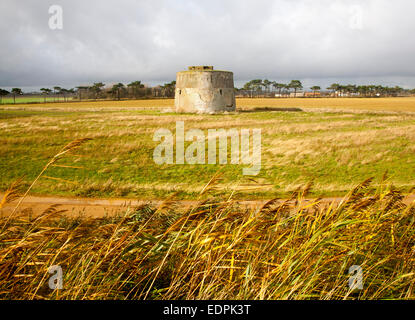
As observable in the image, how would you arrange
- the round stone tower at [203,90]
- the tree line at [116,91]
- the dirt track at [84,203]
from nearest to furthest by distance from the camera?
1. the dirt track at [84,203]
2. the round stone tower at [203,90]
3. the tree line at [116,91]

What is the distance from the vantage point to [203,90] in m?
37.4

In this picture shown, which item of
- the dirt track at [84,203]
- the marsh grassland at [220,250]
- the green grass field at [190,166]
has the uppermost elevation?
the marsh grassland at [220,250]

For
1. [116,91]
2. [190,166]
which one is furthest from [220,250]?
[116,91]

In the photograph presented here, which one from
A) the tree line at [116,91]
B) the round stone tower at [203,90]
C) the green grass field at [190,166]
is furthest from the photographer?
the tree line at [116,91]

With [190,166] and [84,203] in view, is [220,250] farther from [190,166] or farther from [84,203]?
[190,166]

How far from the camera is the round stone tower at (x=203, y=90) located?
1468 inches

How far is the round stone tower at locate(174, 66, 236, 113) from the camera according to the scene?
37281mm

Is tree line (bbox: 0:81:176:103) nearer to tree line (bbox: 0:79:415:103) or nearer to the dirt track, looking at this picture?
tree line (bbox: 0:79:415:103)

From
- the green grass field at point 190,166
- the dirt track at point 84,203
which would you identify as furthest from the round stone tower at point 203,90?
the dirt track at point 84,203

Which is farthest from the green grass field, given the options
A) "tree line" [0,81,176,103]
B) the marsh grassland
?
"tree line" [0,81,176,103]

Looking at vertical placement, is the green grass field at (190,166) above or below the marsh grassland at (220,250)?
below

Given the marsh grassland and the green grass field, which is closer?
the marsh grassland

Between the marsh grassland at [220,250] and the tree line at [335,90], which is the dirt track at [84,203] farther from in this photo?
the tree line at [335,90]
